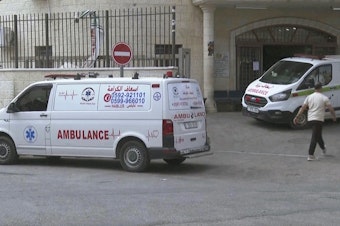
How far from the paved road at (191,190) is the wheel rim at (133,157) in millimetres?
300

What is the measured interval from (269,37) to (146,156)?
11977 millimetres

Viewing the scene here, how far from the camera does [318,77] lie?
1645 centimetres

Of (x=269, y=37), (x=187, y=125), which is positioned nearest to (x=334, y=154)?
(x=187, y=125)

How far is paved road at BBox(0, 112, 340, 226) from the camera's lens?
7023 millimetres

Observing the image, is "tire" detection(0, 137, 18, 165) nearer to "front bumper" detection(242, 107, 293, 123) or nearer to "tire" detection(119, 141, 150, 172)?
"tire" detection(119, 141, 150, 172)

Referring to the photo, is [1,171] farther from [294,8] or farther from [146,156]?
[294,8]

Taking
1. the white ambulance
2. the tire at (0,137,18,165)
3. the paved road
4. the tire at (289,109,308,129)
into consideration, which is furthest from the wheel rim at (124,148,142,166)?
the tire at (289,109,308,129)

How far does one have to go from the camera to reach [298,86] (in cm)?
1595

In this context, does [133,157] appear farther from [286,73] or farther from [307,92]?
[286,73]

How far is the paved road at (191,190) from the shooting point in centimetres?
702

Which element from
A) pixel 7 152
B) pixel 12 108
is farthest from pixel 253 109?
pixel 7 152

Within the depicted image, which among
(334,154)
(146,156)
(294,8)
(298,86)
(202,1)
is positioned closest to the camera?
(146,156)

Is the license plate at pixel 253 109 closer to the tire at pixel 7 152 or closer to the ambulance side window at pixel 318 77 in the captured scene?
the ambulance side window at pixel 318 77

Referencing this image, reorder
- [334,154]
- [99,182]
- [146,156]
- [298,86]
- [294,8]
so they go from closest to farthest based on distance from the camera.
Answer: [99,182], [146,156], [334,154], [298,86], [294,8]
